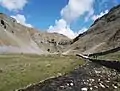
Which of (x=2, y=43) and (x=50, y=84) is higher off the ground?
(x=2, y=43)

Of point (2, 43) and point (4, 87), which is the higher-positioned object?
point (2, 43)

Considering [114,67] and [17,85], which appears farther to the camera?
[114,67]

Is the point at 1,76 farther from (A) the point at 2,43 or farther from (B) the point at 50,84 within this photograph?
(A) the point at 2,43

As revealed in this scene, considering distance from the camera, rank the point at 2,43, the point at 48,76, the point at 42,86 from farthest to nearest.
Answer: the point at 2,43 → the point at 48,76 → the point at 42,86

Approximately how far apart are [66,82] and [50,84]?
274cm

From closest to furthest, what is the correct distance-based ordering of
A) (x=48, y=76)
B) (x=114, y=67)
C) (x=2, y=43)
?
(x=48, y=76)
(x=114, y=67)
(x=2, y=43)

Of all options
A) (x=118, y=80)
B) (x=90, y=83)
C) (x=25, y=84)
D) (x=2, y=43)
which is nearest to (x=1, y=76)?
(x=25, y=84)

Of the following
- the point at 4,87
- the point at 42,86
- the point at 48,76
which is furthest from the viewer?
the point at 48,76

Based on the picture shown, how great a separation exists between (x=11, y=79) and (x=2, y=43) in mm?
159460

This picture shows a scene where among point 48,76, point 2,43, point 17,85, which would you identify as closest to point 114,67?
point 48,76

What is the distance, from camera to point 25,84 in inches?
1602

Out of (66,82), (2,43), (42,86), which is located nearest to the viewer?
(42,86)

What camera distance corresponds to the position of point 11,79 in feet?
140

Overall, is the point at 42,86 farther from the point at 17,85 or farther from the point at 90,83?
the point at 90,83
